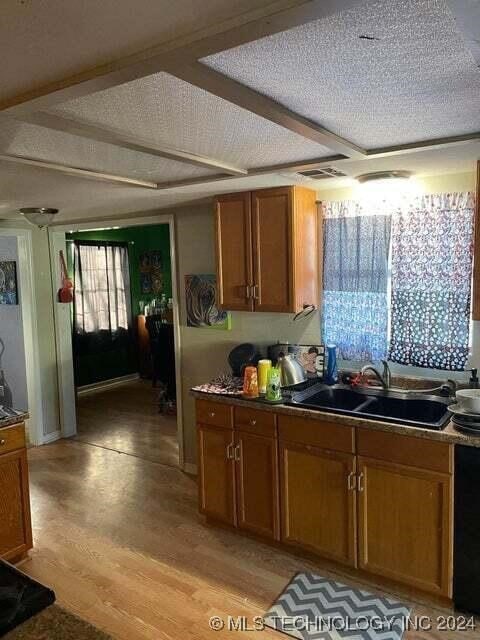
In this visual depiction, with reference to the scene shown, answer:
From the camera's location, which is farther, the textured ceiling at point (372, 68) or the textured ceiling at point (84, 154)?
the textured ceiling at point (84, 154)

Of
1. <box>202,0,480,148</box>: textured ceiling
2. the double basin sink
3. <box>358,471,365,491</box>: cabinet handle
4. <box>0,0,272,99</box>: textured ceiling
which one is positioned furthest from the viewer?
the double basin sink

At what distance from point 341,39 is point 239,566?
2.62m

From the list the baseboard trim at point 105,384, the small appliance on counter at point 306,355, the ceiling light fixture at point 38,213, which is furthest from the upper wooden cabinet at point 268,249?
the baseboard trim at point 105,384

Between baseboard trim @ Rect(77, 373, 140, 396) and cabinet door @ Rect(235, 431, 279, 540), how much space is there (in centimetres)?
424

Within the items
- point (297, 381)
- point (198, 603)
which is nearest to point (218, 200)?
point (297, 381)

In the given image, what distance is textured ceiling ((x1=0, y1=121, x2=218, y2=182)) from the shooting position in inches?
68.0

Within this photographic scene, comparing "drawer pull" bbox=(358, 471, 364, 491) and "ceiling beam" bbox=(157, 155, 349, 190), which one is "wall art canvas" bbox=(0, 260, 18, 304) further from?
"drawer pull" bbox=(358, 471, 364, 491)

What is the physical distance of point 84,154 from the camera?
2.01 metres

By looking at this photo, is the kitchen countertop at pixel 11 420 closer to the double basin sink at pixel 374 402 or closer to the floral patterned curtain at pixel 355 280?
the double basin sink at pixel 374 402

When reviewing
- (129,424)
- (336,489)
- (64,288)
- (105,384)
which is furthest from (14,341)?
(336,489)

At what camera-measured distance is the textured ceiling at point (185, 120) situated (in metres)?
1.38

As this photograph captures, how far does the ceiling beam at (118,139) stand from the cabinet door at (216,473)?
158 cm

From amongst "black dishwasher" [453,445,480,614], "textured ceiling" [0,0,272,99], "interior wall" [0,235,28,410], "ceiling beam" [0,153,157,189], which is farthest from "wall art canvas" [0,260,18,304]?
"black dishwasher" [453,445,480,614]

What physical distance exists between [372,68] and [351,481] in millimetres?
1969
